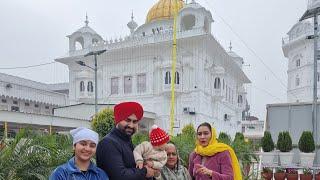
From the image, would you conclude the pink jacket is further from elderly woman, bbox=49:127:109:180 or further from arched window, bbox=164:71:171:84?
arched window, bbox=164:71:171:84

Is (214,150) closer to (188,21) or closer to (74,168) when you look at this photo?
(74,168)

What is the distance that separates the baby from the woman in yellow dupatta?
1.68ft

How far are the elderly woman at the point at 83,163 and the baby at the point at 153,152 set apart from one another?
0.32 metres

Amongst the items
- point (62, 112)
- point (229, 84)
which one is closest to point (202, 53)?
point (229, 84)

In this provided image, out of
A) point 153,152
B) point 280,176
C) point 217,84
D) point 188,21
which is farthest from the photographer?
point 188,21

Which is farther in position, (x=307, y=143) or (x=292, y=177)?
(x=307, y=143)

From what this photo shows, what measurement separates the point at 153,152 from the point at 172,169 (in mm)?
495

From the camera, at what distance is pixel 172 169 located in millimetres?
3350

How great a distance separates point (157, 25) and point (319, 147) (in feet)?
90.8

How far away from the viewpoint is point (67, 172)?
2467mm

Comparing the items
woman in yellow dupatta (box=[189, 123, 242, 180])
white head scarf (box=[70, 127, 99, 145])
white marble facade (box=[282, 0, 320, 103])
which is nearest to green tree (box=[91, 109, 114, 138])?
woman in yellow dupatta (box=[189, 123, 242, 180])

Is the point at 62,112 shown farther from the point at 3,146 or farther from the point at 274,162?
the point at 3,146

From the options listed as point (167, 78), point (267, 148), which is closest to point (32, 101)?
point (167, 78)

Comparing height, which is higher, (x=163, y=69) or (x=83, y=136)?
(x=163, y=69)
